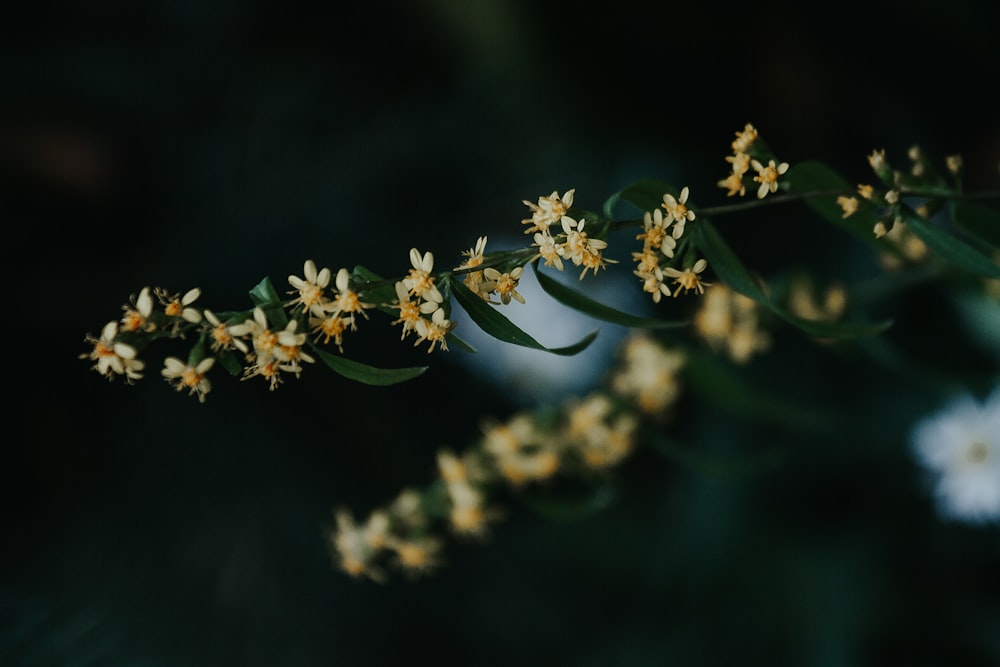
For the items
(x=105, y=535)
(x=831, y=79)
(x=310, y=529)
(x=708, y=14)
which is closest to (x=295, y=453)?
(x=310, y=529)

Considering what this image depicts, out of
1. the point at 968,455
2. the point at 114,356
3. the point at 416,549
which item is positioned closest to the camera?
the point at 114,356

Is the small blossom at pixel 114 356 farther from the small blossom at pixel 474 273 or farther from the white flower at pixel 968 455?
the white flower at pixel 968 455

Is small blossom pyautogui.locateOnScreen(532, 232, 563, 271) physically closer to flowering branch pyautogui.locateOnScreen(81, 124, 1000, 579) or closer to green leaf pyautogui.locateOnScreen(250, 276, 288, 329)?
flowering branch pyautogui.locateOnScreen(81, 124, 1000, 579)

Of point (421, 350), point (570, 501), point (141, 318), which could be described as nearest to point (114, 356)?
point (141, 318)

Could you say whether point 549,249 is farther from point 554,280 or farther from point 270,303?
point 270,303

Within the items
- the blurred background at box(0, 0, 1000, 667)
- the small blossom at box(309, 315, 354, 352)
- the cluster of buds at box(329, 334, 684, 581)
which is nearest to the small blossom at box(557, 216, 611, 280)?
the small blossom at box(309, 315, 354, 352)

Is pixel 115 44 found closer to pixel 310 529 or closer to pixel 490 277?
pixel 310 529

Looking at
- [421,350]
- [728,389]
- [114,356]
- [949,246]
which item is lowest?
[114,356]
